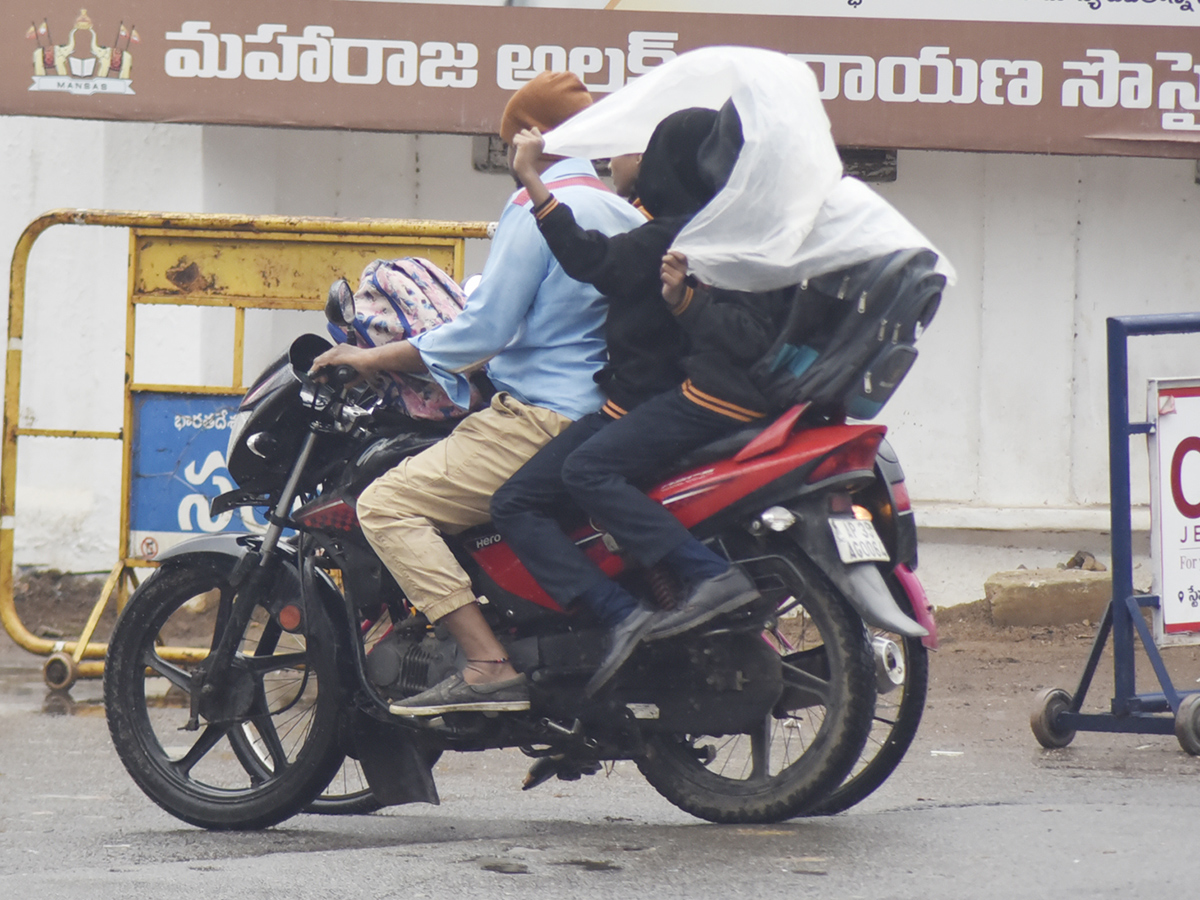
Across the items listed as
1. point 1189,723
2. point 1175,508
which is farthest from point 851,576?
point 1175,508

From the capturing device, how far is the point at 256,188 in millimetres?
8453

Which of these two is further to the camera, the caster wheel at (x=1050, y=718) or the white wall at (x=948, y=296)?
the white wall at (x=948, y=296)

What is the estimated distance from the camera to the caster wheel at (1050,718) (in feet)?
18.0

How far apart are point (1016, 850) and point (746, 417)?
118 cm

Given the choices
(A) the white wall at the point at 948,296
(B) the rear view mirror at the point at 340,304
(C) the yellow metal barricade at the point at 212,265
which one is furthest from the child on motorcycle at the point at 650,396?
(A) the white wall at the point at 948,296

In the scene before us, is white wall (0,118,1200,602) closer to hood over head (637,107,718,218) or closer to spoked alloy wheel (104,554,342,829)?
spoked alloy wheel (104,554,342,829)

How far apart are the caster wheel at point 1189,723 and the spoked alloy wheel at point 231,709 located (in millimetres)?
2738

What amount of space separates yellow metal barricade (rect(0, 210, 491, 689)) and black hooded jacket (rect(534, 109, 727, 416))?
9.64 feet

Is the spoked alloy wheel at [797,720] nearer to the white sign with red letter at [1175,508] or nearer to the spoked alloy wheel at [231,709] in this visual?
the spoked alloy wheel at [231,709]

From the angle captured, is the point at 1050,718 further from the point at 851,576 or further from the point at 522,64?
the point at 522,64

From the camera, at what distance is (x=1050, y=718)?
A: 5484 millimetres

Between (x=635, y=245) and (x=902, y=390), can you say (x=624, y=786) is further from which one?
(x=902, y=390)

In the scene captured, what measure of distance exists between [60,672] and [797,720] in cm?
382

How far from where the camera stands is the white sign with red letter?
216 inches
